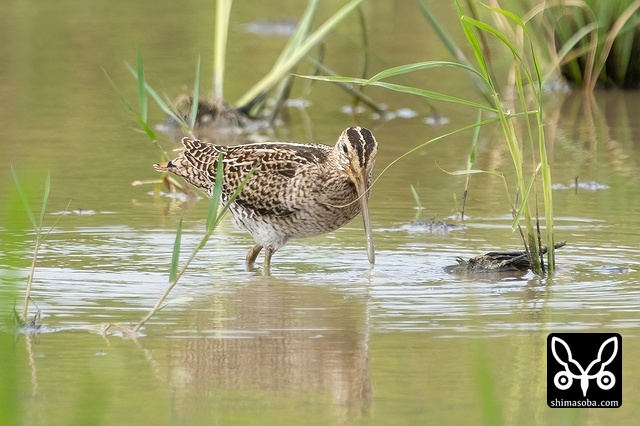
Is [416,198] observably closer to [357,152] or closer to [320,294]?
[357,152]

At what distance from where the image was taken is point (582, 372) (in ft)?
17.9

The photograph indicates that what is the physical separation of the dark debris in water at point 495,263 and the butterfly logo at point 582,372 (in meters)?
1.81

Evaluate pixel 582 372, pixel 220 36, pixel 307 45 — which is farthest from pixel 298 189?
pixel 220 36

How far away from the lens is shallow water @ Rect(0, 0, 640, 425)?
5.15 m

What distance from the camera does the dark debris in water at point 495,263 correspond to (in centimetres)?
767

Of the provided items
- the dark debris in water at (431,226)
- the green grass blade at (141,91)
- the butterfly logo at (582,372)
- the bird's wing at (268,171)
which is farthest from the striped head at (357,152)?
the butterfly logo at (582,372)

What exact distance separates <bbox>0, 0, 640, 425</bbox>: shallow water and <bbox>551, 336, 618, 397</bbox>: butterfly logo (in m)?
0.09

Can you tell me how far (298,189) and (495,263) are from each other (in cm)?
127

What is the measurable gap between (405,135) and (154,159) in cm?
242

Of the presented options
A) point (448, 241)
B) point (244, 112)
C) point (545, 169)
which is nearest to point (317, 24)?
point (244, 112)

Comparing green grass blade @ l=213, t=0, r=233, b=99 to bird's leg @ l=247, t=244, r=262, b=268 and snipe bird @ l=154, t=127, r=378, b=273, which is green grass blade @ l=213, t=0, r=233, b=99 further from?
bird's leg @ l=247, t=244, r=262, b=268

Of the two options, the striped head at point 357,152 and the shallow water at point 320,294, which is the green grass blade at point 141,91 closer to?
the shallow water at point 320,294

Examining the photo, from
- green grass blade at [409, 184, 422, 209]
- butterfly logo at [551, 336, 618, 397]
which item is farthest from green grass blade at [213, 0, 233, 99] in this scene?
butterfly logo at [551, 336, 618, 397]

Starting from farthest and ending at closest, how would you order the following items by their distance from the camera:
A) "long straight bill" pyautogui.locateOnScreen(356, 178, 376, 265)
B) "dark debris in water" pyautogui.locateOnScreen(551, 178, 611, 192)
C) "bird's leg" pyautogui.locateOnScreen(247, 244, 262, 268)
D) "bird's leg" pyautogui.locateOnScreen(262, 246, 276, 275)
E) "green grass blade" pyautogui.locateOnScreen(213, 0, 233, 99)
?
"green grass blade" pyautogui.locateOnScreen(213, 0, 233, 99)
"dark debris in water" pyautogui.locateOnScreen(551, 178, 611, 192)
"bird's leg" pyautogui.locateOnScreen(247, 244, 262, 268)
"bird's leg" pyautogui.locateOnScreen(262, 246, 276, 275)
"long straight bill" pyautogui.locateOnScreen(356, 178, 376, 265)
